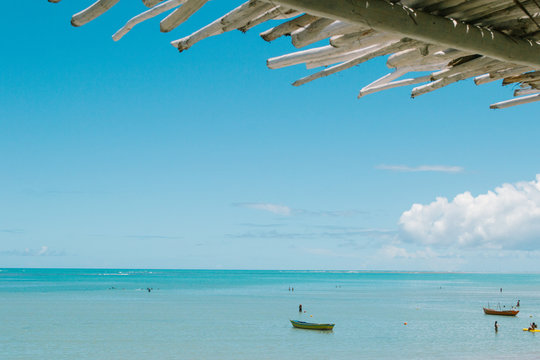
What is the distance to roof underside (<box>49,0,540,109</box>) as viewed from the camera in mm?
1868

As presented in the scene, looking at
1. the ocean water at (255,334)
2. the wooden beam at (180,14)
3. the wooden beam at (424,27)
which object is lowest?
the ocean water at (255,334)

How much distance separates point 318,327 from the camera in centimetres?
3212

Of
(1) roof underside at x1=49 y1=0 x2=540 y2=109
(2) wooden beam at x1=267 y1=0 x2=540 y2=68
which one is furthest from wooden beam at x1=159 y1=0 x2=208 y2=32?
(2) wooden beam at x1=267 y1=0 x2=540 y2=68

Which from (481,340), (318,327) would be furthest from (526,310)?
(318,327)

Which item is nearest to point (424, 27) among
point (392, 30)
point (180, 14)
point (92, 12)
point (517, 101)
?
point (392, 30)

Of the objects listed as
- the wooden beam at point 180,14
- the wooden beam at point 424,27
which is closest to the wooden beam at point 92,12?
the wooden beam at point 180,14

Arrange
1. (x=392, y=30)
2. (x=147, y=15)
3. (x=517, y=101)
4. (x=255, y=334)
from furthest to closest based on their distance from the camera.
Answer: (x=255, y=334), (x=517, y=101), (x=147, y=15), (x=392, y=30)

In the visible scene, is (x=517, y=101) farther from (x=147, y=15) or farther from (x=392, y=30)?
(x=147, y=15)

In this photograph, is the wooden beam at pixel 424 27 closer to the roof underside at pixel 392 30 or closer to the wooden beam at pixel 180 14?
the roof underside at pixel 392 30

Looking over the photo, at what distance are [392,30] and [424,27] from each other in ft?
0.50

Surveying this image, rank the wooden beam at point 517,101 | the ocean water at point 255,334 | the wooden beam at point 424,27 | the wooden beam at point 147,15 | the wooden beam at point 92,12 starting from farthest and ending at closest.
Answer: the ocean water at point 255,334, the wooden beam at point 517,101, the wooden beam at point 147,15, the wooden beam at point 92,12, the wooden beam at point 424,27

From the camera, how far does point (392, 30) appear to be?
1.89 meters

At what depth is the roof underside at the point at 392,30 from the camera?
187cm

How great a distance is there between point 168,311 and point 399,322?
1789 centimetres
